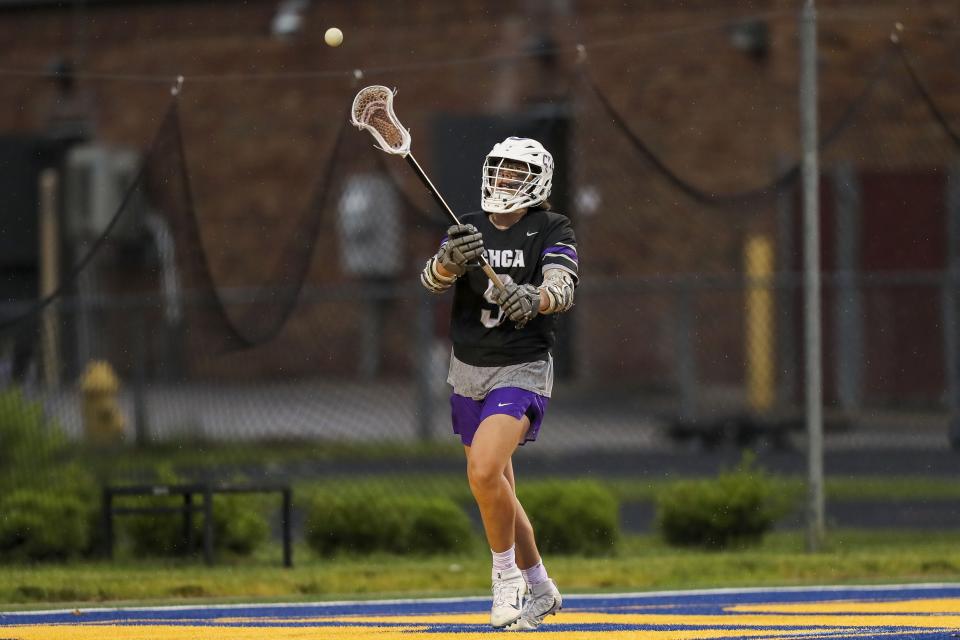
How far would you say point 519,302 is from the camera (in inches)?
326

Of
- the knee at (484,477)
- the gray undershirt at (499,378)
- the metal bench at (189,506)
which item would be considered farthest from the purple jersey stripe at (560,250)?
the metal bench at (189,506)

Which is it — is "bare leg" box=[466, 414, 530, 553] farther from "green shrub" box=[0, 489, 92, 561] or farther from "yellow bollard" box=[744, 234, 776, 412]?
"yellow bollard" box=[744, 234, 776, 412]

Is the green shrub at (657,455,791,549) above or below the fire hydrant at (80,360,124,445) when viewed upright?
below

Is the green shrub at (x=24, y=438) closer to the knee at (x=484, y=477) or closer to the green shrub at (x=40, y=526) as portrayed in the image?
the green shrub at (x=40, y=526)

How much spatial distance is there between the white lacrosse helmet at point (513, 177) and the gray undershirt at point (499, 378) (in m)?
0.73

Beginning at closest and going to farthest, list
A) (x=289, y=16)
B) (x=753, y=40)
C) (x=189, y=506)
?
(x=189, y=506)
(x=753, y=40)
(x=289, y=16)

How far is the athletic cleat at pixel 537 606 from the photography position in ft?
28.8

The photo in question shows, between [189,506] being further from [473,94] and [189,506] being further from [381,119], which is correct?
[473,94]

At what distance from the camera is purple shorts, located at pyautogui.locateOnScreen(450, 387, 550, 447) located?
28.2 ft

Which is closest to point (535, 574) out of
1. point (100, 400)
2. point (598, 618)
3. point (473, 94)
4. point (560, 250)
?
point (598, 618)

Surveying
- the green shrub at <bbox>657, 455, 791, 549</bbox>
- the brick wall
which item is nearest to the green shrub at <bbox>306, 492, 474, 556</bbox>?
the green shrub at <bbox>657, 455, 791, 549</bbox>

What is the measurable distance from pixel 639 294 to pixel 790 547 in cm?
793

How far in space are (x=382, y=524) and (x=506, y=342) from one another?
165 inches

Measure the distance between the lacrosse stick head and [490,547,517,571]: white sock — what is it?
191cm
